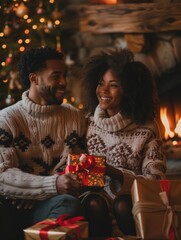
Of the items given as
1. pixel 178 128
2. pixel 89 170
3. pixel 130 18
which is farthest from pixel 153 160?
pixel 130 18

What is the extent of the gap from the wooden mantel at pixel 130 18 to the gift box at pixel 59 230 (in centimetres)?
202

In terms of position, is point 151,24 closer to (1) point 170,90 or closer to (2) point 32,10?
(1) point 170,90

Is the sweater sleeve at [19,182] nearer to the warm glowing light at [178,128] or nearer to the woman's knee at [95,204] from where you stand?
the woman's knee at [95,204]

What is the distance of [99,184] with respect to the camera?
2268 millimetres

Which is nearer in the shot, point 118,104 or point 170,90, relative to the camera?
point 118,104

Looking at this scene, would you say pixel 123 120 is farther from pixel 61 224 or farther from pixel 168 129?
pixel 168 129

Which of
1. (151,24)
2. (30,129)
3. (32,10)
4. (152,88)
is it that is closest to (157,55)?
(151,24)

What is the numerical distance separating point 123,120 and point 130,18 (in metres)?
1.45

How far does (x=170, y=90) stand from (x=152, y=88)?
1485 mm

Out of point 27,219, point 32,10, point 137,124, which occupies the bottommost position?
point 27,219

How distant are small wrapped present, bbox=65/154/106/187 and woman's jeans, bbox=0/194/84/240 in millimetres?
99

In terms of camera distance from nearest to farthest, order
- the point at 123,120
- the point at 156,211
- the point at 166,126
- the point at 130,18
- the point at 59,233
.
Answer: the point at 59,233 → the point at 156,211 → the point at 123,120 → the point at 130,18 → the point at 166,126

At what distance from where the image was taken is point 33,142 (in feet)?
7.99

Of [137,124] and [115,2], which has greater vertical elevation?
[115,2]
